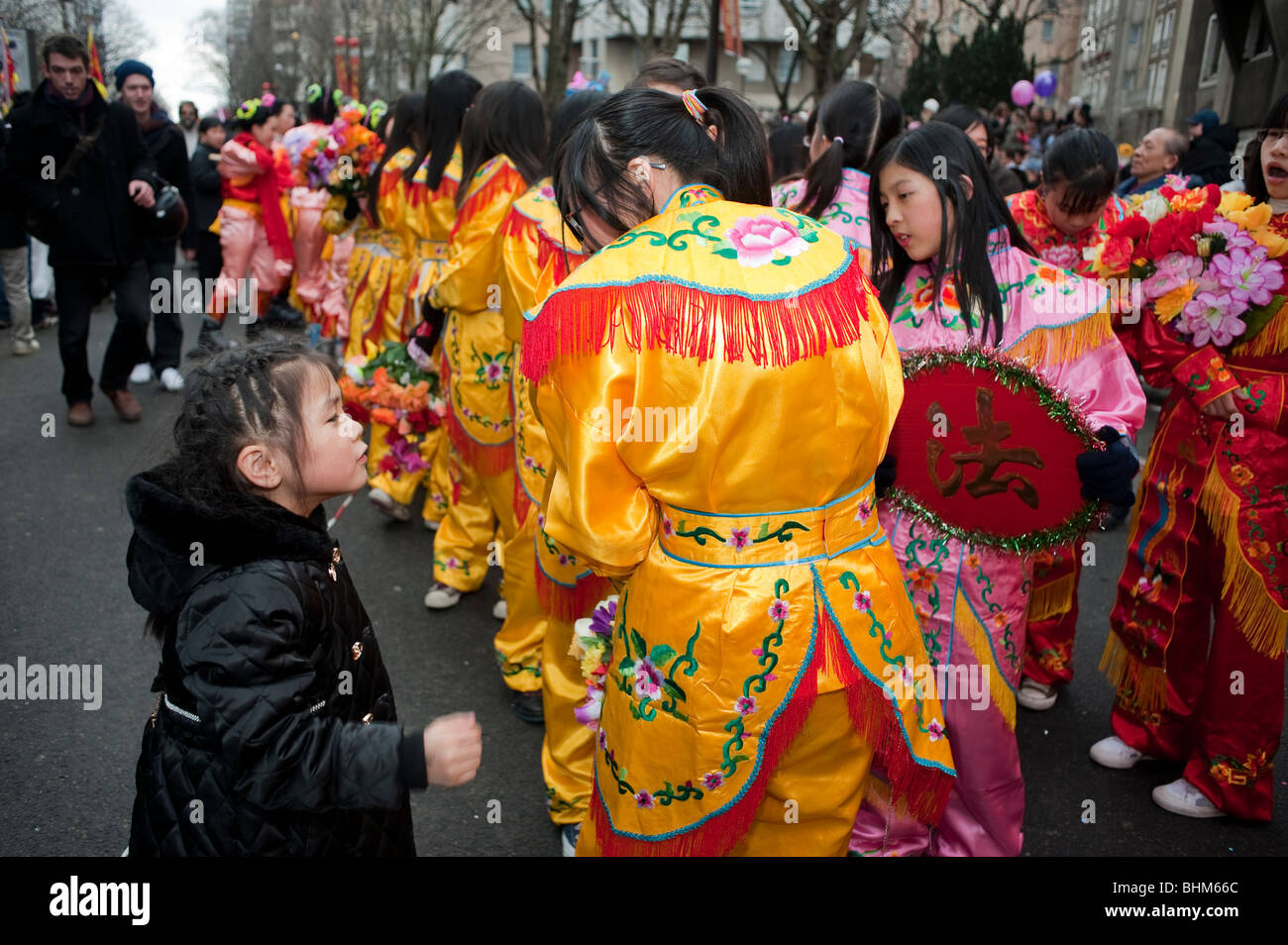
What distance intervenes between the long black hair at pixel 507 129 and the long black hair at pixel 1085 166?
1.94 m

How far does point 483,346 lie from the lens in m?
3.92

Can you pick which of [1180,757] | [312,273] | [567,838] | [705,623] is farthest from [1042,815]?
[312,273]

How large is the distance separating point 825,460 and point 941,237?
0.97 m

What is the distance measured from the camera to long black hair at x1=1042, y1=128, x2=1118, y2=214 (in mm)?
3896

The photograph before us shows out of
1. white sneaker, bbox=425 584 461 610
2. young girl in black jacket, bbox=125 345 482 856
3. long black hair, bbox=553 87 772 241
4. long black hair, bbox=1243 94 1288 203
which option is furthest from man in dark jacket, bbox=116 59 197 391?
long black hair, bbox=1243 94 1288 203

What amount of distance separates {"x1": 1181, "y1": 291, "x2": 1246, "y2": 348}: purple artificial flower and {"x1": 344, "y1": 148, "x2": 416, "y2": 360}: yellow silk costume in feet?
11.6

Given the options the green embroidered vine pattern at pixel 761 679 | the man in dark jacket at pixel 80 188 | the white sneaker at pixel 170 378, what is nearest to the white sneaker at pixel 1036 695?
the green embroidered vine pattern at pixel 761 679

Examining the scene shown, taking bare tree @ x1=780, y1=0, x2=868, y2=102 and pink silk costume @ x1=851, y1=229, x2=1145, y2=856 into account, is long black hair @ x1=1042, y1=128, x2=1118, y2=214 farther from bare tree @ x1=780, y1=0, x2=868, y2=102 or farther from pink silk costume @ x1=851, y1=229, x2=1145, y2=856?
bare tree @ x1=780, y1=0, x2=868, y2=102

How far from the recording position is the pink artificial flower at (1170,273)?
288 centimetres

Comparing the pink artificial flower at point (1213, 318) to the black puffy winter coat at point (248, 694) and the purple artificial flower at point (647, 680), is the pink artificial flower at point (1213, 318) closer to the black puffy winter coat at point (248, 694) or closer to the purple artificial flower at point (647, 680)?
the purple artificial flower at point (647, 680)

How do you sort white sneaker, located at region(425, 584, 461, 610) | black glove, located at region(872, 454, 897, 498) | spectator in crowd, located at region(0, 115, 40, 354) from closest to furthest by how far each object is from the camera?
1. black glove, located at region(872, 454, 897, 498)
2. white sneaker, located at region(425, 584, 461, 610)
3. spectator in crowd, located at region(0, 115, 40, 354)

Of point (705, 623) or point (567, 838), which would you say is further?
point (567, 838)
